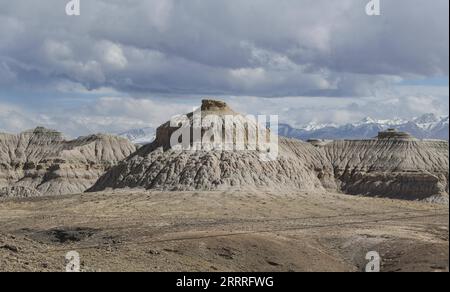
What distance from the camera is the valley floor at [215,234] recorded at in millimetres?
24906

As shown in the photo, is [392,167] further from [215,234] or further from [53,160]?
[215,234]

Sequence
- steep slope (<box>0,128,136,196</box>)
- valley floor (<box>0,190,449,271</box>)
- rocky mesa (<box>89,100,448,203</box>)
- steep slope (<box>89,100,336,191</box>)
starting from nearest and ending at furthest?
valley floor (<box>0,190,449,271</box>)
steep slope (<box>89,100,336,191</box>)
rocky mesa (<box>89,100,448,203</box>)
steep slope (<box>0,128,136,196</box>)

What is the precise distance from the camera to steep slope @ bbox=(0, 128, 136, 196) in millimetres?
121812

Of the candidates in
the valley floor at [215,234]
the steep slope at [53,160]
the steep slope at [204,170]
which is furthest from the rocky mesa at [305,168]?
the steep slope at [53,160]

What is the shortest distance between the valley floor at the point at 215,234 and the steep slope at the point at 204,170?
473 cm

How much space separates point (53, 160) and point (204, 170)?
2686 inches

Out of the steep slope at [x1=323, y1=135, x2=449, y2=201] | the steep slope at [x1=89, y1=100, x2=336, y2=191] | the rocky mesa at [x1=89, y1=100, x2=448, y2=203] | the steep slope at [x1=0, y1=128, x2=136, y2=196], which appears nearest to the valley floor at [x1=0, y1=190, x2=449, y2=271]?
the steep slope at [x1=89, y1=100, x2=336, y2=191]

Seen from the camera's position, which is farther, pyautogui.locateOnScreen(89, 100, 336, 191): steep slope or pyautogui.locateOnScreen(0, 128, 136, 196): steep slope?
pyautogui.locateOnScreen(0, 128, 136, 196): steep slope

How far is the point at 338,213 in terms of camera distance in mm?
51688

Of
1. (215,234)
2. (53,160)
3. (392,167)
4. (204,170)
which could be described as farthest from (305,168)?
(53,160)

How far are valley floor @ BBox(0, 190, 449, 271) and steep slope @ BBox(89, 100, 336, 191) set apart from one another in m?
4.73

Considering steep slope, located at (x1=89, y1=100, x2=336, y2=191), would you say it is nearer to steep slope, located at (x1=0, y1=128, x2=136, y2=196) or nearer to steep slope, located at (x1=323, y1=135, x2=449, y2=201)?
steep slope, located at (x1=323, y1=135, x2=449, y2=201)
